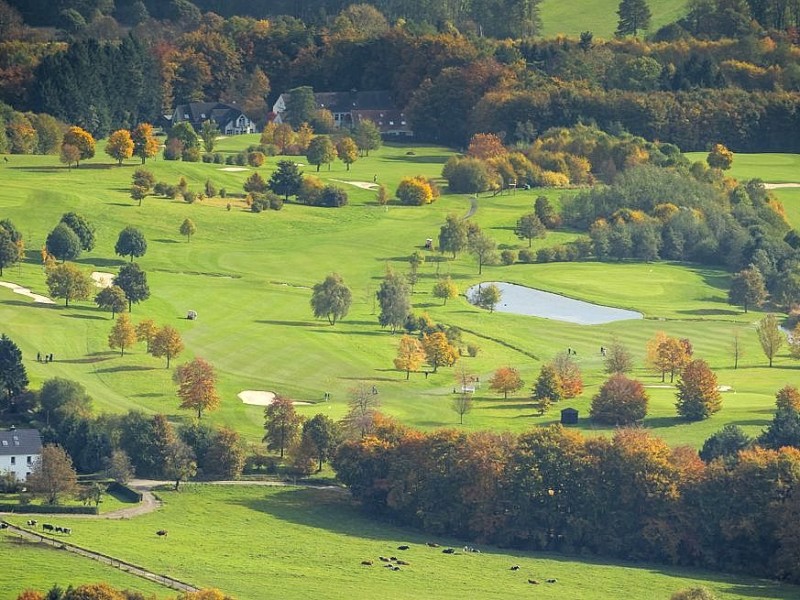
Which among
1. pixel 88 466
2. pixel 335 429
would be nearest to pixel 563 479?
pixel 335 429

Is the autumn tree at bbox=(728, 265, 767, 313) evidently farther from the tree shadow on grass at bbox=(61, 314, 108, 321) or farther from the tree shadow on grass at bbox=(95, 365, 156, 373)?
the tree shadow on grass at bbox=(95, 365, 156, 373)

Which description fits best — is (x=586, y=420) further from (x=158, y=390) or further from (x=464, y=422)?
(x=158, y=390)

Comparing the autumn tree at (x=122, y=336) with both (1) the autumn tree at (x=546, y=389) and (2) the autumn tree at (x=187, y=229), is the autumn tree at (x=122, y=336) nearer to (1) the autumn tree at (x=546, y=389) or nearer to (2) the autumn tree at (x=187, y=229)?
(1) the autumn tree at (x=546, y=389)

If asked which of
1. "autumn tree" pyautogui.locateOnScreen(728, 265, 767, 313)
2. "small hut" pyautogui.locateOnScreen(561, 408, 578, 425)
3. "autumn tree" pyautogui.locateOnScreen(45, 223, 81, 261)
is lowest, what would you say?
"small hut" pyautogui.locateOnScreen(561, 408, 578, 425)

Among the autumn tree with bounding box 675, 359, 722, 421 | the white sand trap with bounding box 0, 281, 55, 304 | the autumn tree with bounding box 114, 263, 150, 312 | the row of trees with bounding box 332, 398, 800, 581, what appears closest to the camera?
the row of trees with bounding box 332, 398, 800, 581

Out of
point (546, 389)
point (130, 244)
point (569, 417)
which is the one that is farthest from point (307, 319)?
point (569, 417)

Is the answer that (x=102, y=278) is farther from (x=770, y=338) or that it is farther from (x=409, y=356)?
(x=770, y=338)

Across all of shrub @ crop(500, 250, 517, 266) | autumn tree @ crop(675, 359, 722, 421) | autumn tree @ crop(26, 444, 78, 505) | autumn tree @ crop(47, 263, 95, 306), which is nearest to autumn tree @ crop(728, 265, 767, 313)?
shrub @ crop(500, 250, 517, 266)
